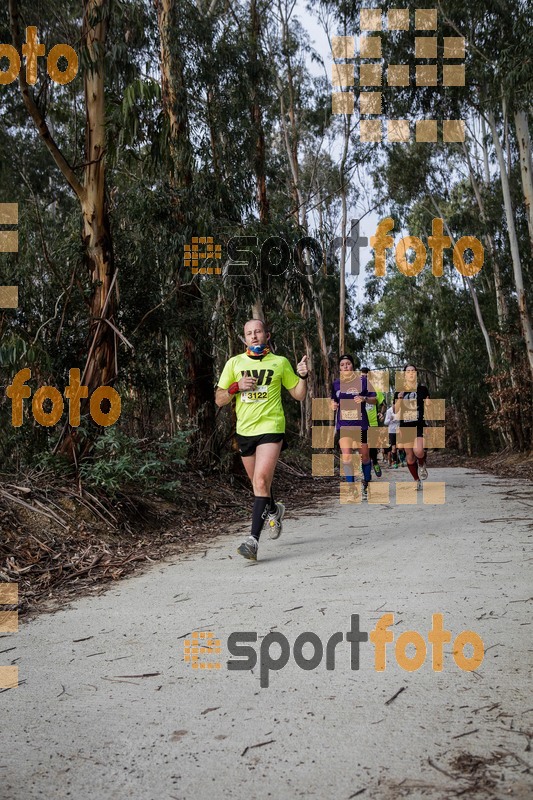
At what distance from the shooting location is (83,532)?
7.06 metres

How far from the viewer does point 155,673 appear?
3521 mm

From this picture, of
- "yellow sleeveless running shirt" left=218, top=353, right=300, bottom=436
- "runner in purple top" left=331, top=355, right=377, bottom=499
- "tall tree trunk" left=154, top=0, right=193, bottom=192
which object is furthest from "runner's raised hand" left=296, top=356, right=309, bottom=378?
"tall tree trunk" left=154, top=0, right=193, bottom=192

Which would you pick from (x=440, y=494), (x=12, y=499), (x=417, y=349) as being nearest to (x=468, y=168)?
(x=417, y=349)

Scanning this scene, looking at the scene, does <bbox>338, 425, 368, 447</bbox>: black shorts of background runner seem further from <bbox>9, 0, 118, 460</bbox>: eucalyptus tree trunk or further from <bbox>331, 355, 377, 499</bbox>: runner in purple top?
<bbox>9, 0, 118, 460</bbox>: eucalyptus tree trunk

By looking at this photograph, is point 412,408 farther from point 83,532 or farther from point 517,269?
point 517,269

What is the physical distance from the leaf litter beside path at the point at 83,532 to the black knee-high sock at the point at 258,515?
0.94 m

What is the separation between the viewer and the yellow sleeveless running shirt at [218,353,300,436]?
6.70 meters

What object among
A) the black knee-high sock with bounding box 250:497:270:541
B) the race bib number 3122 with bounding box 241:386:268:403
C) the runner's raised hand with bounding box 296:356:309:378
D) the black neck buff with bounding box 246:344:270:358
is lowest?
the black knee-high sock with bounding box 250:497:270:541

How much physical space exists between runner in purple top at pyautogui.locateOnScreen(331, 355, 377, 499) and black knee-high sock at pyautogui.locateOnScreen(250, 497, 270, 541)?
3507mm

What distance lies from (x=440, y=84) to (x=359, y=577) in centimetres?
1780

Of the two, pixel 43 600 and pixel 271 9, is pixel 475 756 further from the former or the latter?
pixel 271 9

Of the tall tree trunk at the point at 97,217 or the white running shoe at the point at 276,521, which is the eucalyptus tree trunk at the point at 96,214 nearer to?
the tall tree trunk at the point at 97,217

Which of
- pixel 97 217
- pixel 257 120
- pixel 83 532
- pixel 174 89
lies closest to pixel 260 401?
pixel 83 532

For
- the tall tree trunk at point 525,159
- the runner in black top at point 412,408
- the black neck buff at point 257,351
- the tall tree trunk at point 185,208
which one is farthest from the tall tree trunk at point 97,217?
the tall tree trunk at point 525,159
